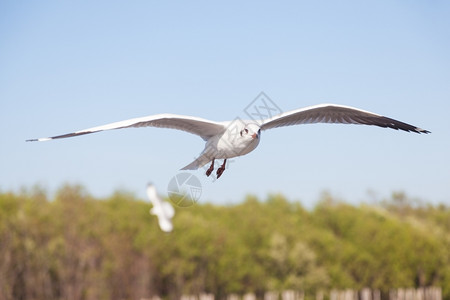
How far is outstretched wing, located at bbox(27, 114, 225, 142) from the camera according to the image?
8102 mm

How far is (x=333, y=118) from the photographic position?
1041 cm

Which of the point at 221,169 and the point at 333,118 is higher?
the point at 333,118

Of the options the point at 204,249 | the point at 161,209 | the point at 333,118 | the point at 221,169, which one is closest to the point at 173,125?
the point at 221,169

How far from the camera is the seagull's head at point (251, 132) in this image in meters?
7.92

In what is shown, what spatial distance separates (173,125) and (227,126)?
0.89 meters

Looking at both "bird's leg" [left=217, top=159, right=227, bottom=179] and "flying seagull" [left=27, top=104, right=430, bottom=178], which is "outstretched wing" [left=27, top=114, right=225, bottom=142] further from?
"bird's leg" [left=217, top=159, right=227, bottom=179]

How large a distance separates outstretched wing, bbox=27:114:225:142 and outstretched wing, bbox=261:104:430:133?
3.00 feet

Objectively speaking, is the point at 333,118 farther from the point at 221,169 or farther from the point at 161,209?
the point at 161,209

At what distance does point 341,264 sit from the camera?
5888 centimetres


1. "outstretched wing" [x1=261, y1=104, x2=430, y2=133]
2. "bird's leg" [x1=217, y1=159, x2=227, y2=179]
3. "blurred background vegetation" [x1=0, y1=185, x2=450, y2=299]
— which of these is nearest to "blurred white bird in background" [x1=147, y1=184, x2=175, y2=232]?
"outstretched wing" [x1=261, y1=104, x2=430, y2=133]

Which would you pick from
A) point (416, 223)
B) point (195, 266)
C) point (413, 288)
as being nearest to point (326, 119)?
point (195, 266)

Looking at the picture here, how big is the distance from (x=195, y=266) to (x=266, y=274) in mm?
8072

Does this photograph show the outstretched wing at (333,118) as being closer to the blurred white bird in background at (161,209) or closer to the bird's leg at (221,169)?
the bird's leg at (221,169)

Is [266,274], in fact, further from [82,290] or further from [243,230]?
[82,290]
